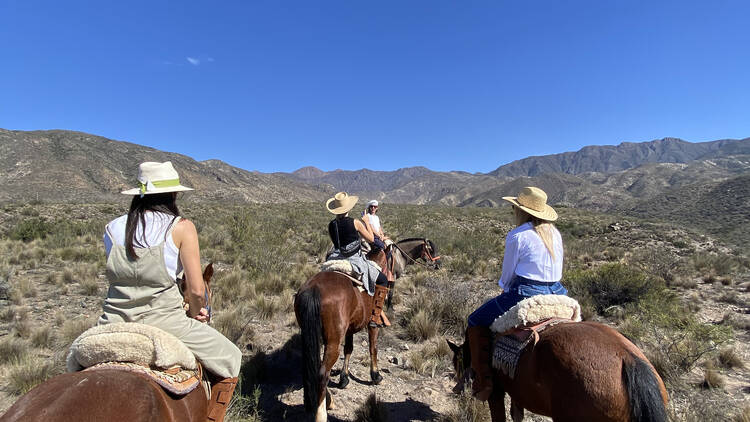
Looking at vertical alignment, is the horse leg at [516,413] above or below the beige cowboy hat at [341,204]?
below

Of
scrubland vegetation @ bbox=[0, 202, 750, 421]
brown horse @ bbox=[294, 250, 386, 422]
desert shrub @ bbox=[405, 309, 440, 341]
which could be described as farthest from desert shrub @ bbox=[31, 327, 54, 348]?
desert shrub @ bbox=[405, 309, 440, 341]

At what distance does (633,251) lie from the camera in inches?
611

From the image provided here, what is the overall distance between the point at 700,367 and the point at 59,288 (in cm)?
1347

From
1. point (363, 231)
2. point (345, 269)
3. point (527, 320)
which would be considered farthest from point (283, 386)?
point (527, 320)

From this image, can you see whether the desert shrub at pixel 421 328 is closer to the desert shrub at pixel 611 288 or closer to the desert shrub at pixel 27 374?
the desert shrub at pixel 611 288

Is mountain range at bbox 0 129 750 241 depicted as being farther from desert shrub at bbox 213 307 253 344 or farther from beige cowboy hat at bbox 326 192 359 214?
beige cowboy hat at bbox 326 192 359 214

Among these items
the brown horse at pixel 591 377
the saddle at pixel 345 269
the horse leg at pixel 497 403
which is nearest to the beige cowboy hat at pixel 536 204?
the brown horse at pixel 591 377

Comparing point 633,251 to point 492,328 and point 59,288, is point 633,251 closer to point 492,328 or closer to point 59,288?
point 492,328

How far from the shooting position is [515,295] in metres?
3.08

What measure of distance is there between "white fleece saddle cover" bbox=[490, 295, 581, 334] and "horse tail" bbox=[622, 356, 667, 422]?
2.20 ft

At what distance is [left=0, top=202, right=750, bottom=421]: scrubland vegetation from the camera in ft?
14.5

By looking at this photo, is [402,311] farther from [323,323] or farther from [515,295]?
[515,295]

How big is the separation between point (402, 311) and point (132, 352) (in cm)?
654

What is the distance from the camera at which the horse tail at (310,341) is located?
3.74 meters
